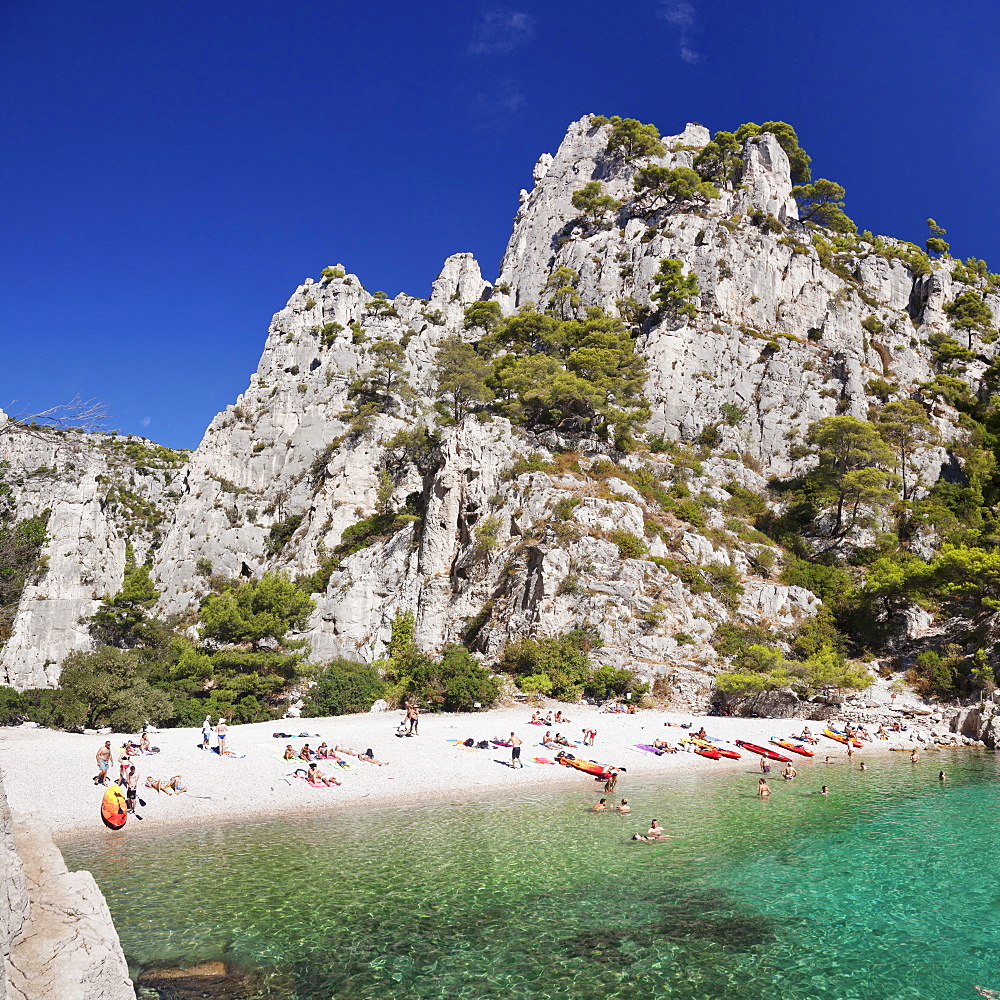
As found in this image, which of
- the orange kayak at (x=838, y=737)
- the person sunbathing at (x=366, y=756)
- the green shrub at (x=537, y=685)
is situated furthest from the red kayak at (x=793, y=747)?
the person sunbathing at (x=366, y=756)

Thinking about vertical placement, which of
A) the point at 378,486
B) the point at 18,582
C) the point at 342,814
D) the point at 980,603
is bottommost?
the point at 342,814

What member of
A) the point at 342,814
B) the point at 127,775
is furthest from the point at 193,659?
the point at 342,814

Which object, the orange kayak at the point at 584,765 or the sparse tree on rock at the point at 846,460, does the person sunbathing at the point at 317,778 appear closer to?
the orange kayak at the point at 584,765

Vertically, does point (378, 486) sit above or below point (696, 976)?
above

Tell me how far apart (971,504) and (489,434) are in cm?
3812

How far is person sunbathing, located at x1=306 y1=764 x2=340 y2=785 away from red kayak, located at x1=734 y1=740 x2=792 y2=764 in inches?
695

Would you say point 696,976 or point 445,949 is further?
point 445,949

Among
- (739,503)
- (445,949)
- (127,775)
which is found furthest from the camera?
(739,503)

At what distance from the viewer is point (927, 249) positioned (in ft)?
288

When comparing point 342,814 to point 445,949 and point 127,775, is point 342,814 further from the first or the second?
point 445,949

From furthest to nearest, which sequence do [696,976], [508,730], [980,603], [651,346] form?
[651,346]
[980,603]
[508,730]
[696,976]

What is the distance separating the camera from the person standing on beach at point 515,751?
24.8 metres

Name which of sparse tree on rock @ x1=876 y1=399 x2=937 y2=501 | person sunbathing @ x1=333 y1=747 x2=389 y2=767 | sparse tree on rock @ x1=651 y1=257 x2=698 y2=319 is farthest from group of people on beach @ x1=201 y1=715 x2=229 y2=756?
sparse tree on rock @ x1=651 y1=257 x2=698 y2=319

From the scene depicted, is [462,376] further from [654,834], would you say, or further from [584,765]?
[654,834]
